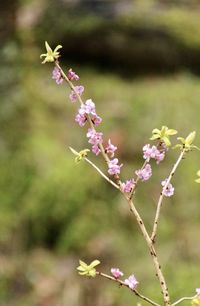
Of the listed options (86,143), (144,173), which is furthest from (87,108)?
(86,143)

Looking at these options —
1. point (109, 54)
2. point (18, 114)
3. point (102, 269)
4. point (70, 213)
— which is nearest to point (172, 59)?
point (109, 54)

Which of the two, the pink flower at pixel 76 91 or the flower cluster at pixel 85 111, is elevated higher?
the pink flower at pixel 76 91

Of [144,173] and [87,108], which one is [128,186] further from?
[87,108]

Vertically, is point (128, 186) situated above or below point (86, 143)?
below

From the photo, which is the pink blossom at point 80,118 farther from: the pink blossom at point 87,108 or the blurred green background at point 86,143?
the blurred green background at point 86,143

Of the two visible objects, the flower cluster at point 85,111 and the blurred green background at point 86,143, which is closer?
the flower cluster at point 85,111

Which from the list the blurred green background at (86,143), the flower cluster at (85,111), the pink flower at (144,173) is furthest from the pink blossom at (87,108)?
the blurred green background at (86,143)

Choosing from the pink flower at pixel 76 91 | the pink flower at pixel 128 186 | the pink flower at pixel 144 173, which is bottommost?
the pink flower at pixel 128 186

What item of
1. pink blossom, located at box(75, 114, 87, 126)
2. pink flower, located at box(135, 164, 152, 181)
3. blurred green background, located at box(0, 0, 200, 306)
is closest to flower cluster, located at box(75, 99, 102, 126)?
pink blossom, located at box(75, 114, 87, 126)

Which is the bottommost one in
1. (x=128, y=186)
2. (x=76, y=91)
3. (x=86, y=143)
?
(x=128, y=186)
